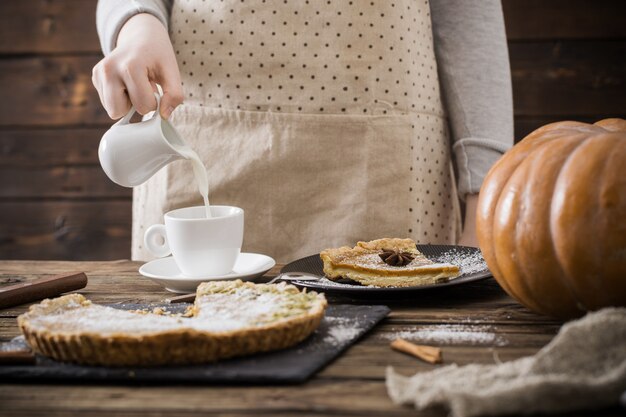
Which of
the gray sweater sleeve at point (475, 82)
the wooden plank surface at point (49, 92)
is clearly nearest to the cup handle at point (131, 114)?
the gray sweater sleeve at point (475, 82)

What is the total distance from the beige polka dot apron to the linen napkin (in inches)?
38.8

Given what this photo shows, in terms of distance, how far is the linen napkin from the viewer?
0.63m

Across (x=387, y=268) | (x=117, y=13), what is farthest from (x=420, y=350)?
(x=117, y=13)

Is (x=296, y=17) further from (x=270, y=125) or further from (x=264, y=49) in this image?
(x=270, y=125)

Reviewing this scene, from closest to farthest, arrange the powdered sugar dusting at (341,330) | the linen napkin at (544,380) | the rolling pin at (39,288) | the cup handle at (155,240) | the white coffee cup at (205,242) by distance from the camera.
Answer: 1. the linen napkin at (544,380)
2. the powdered sugar dusting at (341,330)
3. the rolling pin at (39,288)
4. the white coffee cup at (205,242)
5. the cup handle at (155,240)

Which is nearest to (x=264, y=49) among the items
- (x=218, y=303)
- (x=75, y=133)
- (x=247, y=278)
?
(x=247, y=278)

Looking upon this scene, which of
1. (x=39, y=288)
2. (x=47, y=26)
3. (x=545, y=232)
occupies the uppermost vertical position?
(x=47, y=26)

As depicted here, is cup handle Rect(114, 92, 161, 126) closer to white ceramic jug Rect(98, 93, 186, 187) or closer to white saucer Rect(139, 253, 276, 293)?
white ceramic jug Rect(98, 93, 186, 187)

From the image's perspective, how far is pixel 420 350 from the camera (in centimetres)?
82

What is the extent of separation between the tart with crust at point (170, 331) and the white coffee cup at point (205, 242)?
1.03 ft

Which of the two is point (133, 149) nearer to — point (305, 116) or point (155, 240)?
point (155, 240)

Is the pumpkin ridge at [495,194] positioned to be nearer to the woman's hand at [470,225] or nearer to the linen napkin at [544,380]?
the linen napkin at [544,380]

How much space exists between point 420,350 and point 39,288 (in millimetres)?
672

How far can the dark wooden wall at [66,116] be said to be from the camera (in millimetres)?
2973
